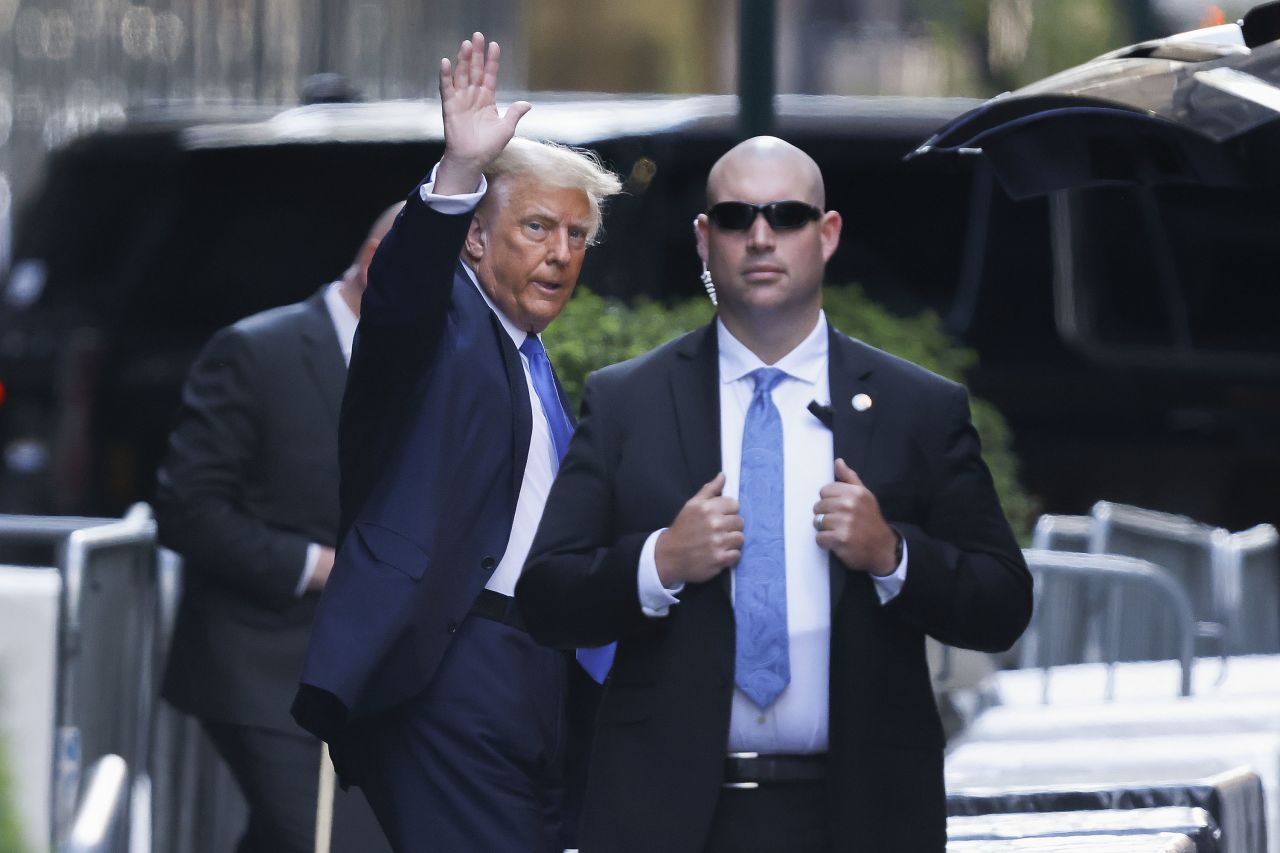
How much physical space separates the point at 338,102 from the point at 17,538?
12.3 feet

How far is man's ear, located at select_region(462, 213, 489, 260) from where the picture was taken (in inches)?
169

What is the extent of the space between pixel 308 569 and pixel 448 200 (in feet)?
6.53

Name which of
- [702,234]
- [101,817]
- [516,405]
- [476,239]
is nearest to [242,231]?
[476,239]

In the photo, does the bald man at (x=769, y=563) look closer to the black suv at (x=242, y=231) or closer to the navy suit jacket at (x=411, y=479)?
the navy suit jacket at (x=411, y=479)

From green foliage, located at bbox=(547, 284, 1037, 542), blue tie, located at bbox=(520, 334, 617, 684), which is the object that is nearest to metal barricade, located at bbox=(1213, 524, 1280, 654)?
green foliage, located at bbox=(547, 284, 1037, 542)

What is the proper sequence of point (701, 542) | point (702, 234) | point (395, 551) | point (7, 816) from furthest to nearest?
point (395, 551), point (702, 234), point (701, 542), point (7, 816)

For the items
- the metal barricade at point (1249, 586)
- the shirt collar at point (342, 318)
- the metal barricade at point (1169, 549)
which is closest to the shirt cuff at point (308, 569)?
the shirt collar at point (342, 318)

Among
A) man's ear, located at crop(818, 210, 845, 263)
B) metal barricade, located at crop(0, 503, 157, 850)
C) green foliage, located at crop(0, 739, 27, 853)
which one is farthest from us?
metal barricade, located at crop(0, 503, 157, 850)

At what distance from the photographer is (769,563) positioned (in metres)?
3.78

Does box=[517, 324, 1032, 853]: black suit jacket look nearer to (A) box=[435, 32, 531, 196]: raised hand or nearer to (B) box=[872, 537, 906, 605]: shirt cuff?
(B) box=[872, 537, 906, 605]: shirt cuff

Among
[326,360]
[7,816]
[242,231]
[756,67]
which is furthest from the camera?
[242,231]

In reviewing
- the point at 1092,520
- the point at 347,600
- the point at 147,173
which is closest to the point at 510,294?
the point at 347,600

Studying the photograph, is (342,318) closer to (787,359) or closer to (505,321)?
(505,321)

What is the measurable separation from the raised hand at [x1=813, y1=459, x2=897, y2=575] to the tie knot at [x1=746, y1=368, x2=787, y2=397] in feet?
0.81
